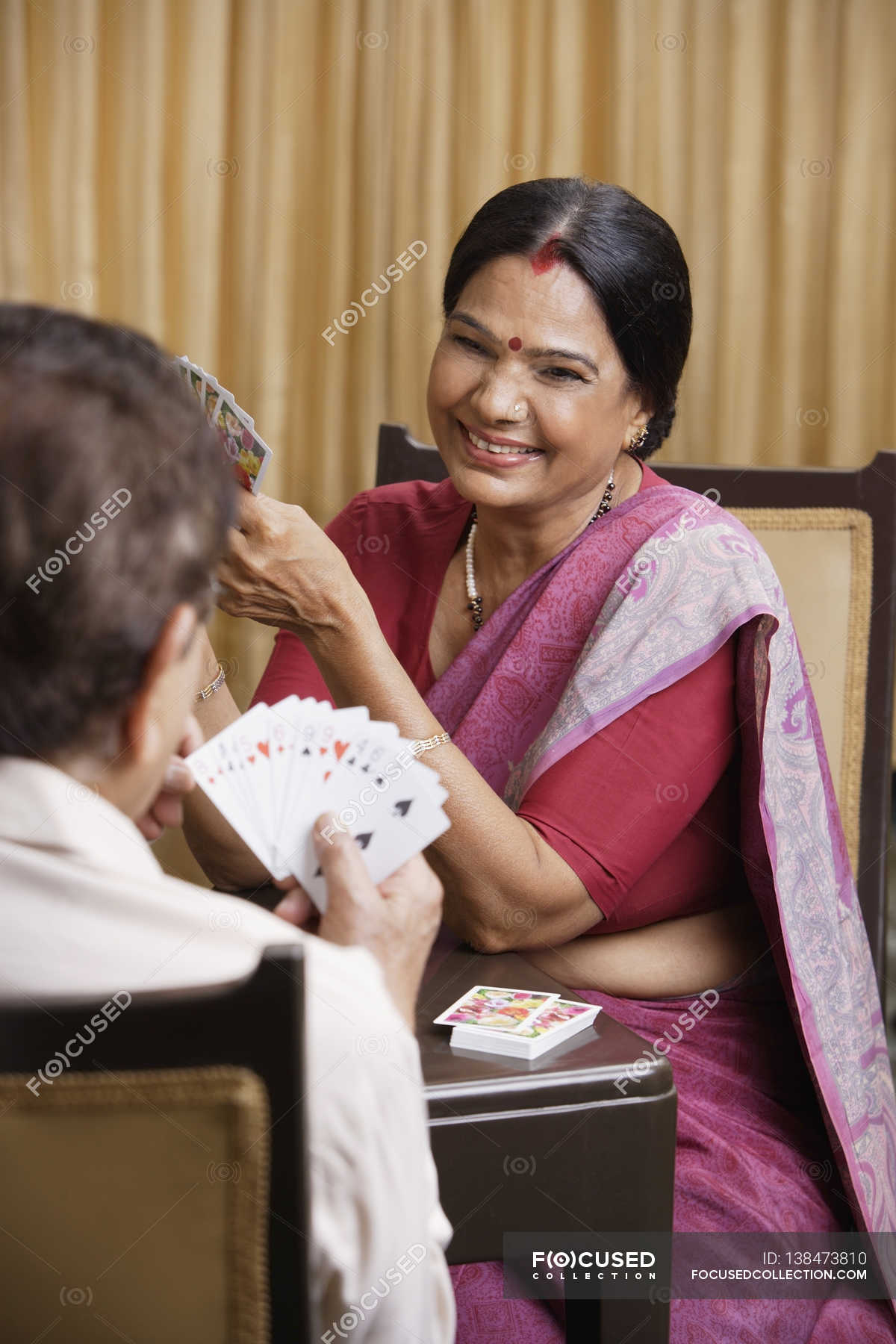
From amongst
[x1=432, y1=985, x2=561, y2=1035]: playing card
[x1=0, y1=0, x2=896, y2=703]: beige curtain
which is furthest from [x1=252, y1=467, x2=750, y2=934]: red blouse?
[x1=0, y1=0, x2=896, y2=703]: beige curtain

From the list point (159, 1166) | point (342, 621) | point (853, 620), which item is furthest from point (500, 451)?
point (159, 1166)

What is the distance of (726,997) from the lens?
167 centimetres

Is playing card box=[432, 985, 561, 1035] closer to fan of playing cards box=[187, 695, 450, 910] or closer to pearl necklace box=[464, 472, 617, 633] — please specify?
fan of playing cards box=[187, 695, 450, 910]

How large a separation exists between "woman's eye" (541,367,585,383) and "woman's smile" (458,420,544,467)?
98mm

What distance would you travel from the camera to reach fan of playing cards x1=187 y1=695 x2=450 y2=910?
108 centimetres

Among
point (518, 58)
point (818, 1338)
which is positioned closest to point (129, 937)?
point (818, 1338)

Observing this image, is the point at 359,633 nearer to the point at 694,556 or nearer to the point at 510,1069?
the point at 694,556

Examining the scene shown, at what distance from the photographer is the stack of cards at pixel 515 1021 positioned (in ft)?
3.55

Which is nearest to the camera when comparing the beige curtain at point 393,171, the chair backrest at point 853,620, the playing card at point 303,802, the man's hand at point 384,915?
the man's hand at point 384,915

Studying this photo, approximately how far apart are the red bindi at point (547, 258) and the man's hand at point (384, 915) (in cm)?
96

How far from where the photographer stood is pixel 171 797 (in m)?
1.13

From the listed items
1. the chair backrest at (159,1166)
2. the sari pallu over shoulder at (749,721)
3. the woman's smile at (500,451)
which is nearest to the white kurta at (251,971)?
the chair backrest at (159,1166)

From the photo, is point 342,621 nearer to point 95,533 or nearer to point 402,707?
point 402,707

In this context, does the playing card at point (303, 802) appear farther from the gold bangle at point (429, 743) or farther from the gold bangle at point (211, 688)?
the gold bangle at point (211, 688)
